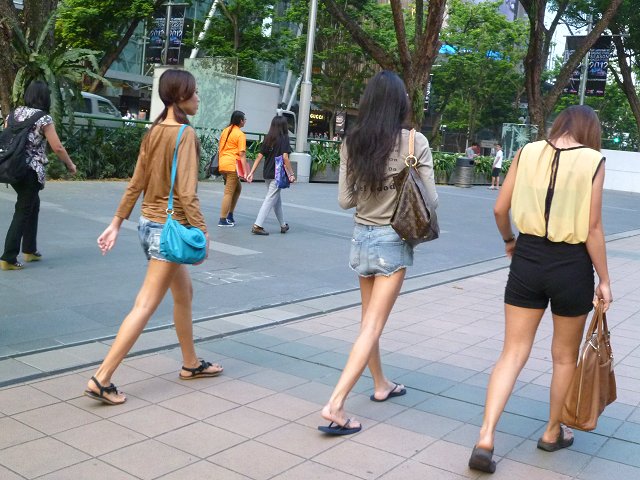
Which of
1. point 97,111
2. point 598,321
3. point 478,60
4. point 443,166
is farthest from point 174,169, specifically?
point 478,60

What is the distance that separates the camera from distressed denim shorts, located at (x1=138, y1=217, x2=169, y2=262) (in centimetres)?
443

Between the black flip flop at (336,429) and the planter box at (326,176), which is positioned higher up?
the planter box at (326,176)

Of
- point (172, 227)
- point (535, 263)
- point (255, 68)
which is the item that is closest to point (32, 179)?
point (172, 227)

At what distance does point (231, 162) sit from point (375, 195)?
7615 millimetres

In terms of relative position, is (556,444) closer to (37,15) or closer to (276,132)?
(276,132)

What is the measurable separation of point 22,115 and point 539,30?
1729cm

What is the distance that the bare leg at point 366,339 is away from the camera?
13.4 feet

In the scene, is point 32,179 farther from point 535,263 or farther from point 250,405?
point 535,263

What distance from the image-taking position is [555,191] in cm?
384

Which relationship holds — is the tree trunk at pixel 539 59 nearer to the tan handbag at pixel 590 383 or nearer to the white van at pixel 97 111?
the white van at pixel 97 111

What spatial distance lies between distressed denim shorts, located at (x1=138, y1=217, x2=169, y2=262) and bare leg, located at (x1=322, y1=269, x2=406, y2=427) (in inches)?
45.5

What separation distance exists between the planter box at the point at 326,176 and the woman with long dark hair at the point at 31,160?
50.0ft

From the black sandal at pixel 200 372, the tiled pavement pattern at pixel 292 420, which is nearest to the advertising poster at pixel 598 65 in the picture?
the tiled pavement pattern at pixel 292 420

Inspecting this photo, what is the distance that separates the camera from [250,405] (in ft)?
15.1
